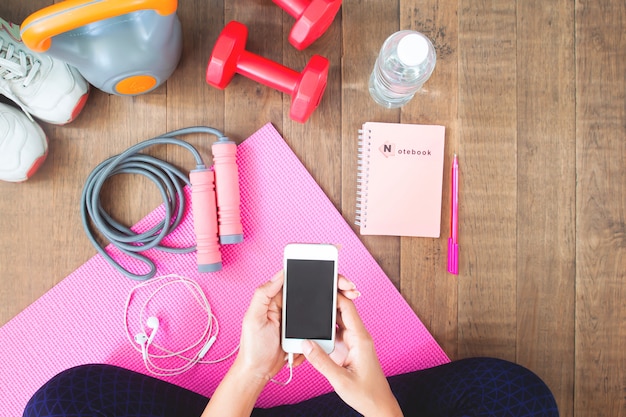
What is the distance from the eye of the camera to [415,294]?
878mm

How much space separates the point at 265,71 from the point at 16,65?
413mm

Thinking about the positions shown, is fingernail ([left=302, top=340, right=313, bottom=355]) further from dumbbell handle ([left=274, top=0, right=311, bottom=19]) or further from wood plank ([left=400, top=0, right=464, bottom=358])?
dumbbell handle ([left=274, top=0, right=311, bottom=19])

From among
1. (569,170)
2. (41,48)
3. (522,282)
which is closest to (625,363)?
(522,282)

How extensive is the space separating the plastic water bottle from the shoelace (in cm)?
59

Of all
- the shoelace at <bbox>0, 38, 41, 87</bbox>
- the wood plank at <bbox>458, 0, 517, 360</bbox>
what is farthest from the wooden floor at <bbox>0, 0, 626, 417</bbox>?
the shoelace at <bbox>0, 38, 41, 87</bbox>

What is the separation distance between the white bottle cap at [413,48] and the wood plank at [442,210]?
16 centimetres

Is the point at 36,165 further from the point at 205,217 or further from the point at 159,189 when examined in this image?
the point at 205,217

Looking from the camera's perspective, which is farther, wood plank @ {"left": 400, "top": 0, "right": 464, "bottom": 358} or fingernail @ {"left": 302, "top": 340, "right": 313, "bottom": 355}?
wood plank @ {"left": 400, "top": 0, "right": 464, "bottom": 358}

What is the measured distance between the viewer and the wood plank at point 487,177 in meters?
0.88

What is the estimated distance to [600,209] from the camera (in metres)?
0.90

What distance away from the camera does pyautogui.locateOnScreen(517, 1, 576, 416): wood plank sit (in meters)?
0.89

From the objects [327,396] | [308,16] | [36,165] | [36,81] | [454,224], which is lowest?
[327,396]

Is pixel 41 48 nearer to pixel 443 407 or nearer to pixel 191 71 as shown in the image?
pixel 191 71

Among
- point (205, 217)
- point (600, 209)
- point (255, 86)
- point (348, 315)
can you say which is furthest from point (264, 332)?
point (600, 209)
